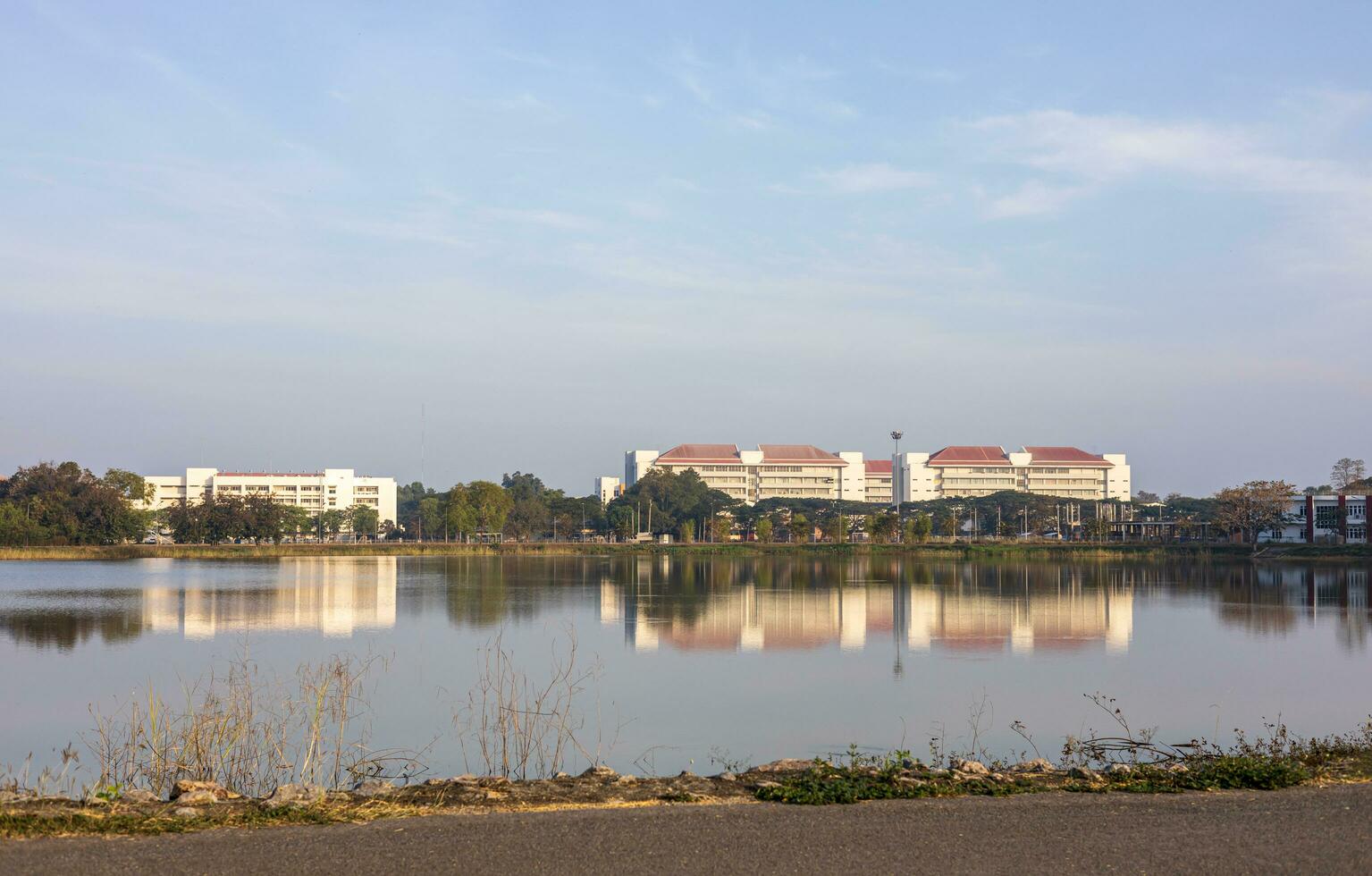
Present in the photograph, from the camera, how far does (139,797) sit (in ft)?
29.5

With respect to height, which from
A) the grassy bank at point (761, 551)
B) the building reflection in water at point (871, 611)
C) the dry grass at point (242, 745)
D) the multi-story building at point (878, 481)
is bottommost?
the grassy bank at point (761, 551)

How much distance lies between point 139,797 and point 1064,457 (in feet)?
517

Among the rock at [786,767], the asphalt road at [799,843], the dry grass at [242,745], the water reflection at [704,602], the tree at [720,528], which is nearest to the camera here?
the asphalt road at [799,843]

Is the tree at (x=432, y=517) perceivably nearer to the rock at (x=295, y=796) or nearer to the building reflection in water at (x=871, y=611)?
the building reflection in water at (x=871, y=611)

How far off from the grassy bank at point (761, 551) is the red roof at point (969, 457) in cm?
6072

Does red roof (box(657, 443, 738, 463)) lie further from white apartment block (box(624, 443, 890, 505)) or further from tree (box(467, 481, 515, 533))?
tree (box(467, 481, 515, 533))

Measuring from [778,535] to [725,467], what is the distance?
38711 millimetres

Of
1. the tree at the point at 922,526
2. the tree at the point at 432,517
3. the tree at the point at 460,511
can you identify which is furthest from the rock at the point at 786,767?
the tree at the point at 432,517

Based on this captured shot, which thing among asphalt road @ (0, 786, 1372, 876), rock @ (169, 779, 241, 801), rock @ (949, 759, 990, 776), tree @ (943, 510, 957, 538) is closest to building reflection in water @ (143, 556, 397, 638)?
rock @ (169, 779, 241, 801)

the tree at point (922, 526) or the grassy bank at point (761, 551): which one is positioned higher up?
the tree at point (922, 526)

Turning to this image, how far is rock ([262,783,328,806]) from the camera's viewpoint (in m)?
8.65

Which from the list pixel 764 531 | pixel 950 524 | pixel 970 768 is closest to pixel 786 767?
pixel 970 768

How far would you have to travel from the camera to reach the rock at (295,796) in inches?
340

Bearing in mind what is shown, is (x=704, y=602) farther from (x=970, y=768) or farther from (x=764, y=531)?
(x=764, y=531)
